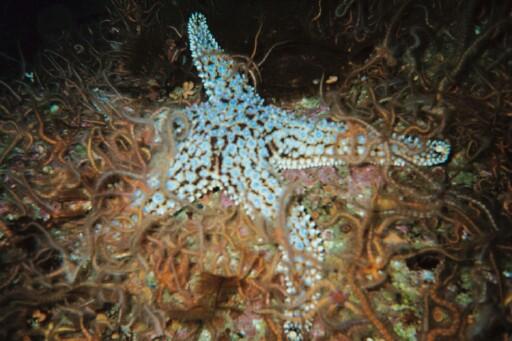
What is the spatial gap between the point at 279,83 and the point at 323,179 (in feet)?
4.72

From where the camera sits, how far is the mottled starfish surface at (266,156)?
7.34 ft

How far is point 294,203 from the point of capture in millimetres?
2410

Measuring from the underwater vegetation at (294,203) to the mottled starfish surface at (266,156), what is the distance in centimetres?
2

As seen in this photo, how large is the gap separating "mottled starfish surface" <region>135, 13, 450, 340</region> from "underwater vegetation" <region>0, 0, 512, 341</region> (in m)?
0.02

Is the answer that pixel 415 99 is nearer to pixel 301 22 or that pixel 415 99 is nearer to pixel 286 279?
pixel 301 22

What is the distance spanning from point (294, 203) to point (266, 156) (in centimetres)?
53

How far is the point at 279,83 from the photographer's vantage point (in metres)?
3.58

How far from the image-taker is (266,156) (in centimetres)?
266

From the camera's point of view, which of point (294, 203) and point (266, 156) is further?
point (266, 156)

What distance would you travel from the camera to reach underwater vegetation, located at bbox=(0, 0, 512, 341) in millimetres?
2195

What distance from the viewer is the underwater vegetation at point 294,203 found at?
7.20 ft

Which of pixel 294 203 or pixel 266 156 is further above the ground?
pixel 266 156

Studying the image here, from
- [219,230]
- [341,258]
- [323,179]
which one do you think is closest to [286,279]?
[341,258]

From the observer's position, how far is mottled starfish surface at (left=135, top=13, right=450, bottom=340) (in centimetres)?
224
